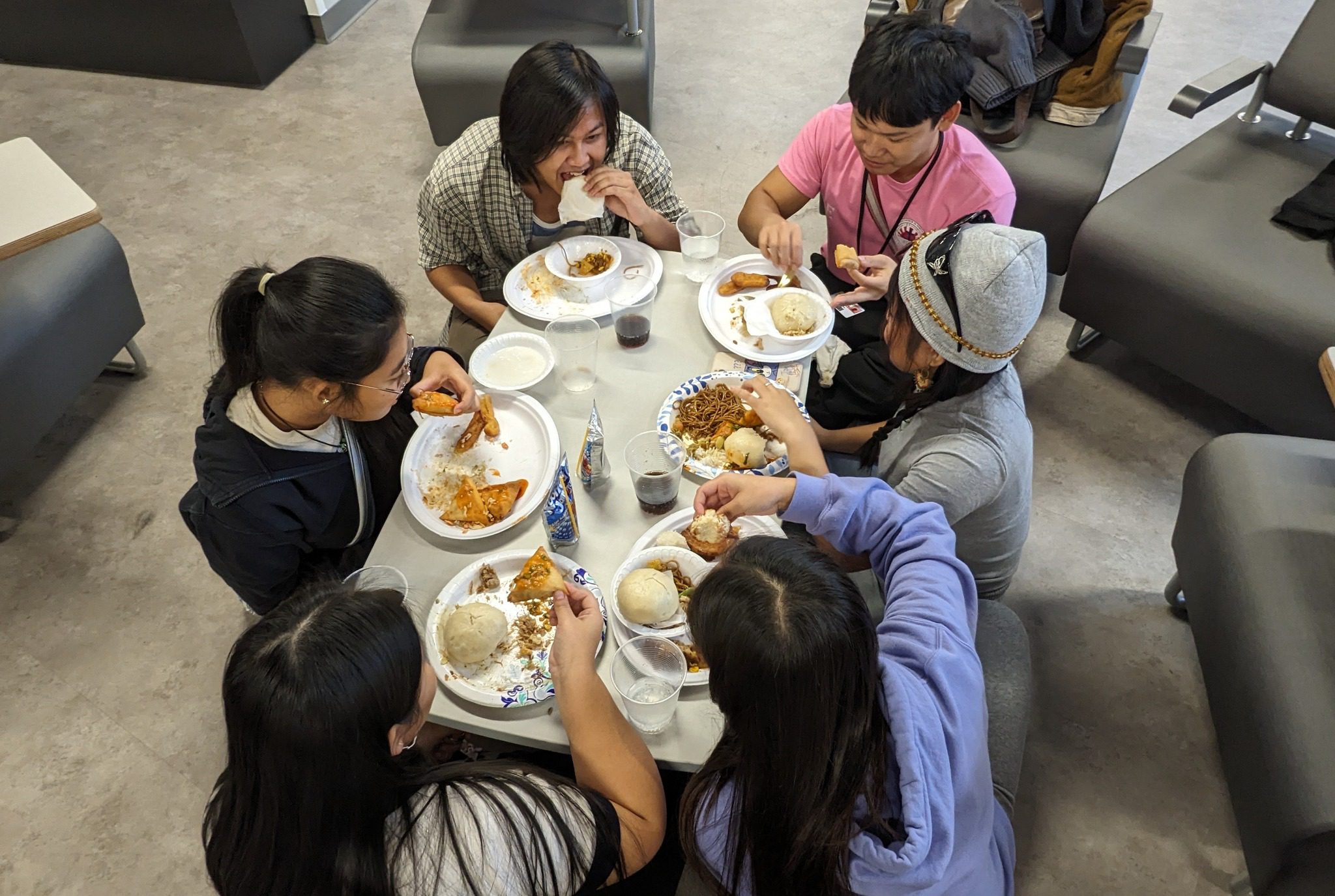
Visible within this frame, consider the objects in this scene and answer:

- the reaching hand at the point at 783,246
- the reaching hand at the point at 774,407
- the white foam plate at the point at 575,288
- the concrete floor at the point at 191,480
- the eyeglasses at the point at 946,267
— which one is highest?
the eyeglasses at the point at 946,267

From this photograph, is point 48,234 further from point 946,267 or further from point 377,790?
point 946,267

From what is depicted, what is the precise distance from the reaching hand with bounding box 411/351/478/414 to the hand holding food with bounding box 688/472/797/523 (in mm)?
603

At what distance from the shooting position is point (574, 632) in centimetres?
149

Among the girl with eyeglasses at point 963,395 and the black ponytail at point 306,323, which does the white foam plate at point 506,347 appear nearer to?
the black ponytail at point 306,323

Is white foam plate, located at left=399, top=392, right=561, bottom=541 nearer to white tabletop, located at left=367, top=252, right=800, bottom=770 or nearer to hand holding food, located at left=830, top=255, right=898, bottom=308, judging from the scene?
white tabletop, located at left=367, top=252, right=800, bottom=770

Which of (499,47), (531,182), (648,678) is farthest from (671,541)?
(499,47)

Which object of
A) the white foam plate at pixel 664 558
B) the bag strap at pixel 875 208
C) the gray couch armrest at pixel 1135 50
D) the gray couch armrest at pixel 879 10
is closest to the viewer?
the white foam plate at pixel 664 558

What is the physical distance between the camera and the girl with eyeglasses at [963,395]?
62.3 inches

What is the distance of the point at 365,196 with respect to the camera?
408cm

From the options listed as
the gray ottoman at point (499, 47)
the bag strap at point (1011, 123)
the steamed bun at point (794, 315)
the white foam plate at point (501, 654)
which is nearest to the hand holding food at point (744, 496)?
the white foam plate at point (501, 654)

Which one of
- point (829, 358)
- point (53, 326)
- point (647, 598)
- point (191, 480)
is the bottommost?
point (191, 480)

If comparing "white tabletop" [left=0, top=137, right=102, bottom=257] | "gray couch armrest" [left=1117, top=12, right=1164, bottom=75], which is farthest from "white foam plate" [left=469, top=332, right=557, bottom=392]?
"gray couch armrest" [left=1117, top=12, right=1164, bottom=75]

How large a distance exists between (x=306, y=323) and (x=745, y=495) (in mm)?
917

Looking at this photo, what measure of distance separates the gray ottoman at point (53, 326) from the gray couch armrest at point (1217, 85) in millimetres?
3717
